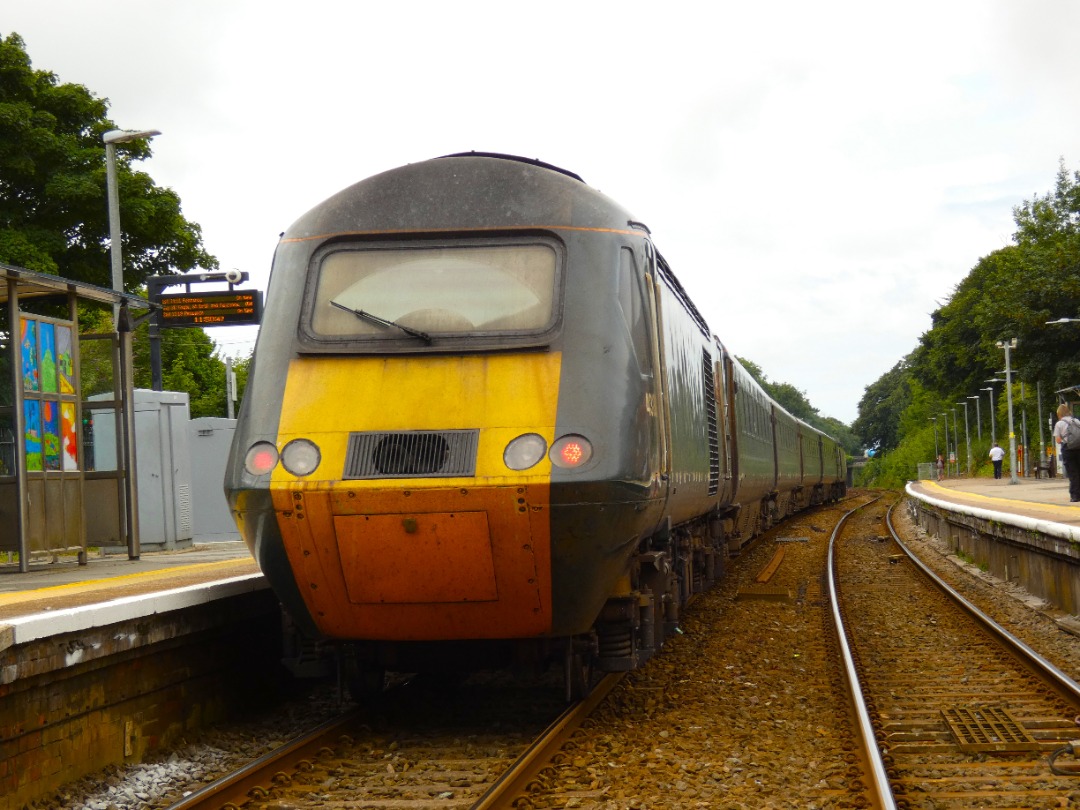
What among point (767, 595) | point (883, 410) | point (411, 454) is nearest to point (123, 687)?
point (411, 454)

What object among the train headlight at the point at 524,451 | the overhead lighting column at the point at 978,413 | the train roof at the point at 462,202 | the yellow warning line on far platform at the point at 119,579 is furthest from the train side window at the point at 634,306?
the overhead lighting column at the point at 978,413

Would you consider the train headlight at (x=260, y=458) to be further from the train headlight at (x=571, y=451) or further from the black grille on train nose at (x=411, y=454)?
the train headlight at (x=571, y=451)

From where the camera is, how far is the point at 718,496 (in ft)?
43.1

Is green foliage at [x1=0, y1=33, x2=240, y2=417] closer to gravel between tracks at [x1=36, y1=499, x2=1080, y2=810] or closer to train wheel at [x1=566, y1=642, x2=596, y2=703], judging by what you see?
gravel between tracks at [x1=36, y1=499, x2=1080, y2=810]

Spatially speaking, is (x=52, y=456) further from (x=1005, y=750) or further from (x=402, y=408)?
(x=1005, y=750)

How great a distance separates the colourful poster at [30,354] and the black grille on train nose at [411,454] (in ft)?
20.0

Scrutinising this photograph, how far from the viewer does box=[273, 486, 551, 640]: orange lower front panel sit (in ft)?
21.9

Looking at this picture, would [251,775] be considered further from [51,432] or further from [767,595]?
[767,595]

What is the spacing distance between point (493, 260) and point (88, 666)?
2.98m

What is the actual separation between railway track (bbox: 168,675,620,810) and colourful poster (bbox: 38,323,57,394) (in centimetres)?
529

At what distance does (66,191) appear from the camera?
102ft

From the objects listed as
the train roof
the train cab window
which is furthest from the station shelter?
the train cab window

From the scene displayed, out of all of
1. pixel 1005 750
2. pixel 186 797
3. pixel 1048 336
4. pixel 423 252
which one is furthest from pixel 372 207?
pixel 1048 336

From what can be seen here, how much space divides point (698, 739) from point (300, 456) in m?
2.62
